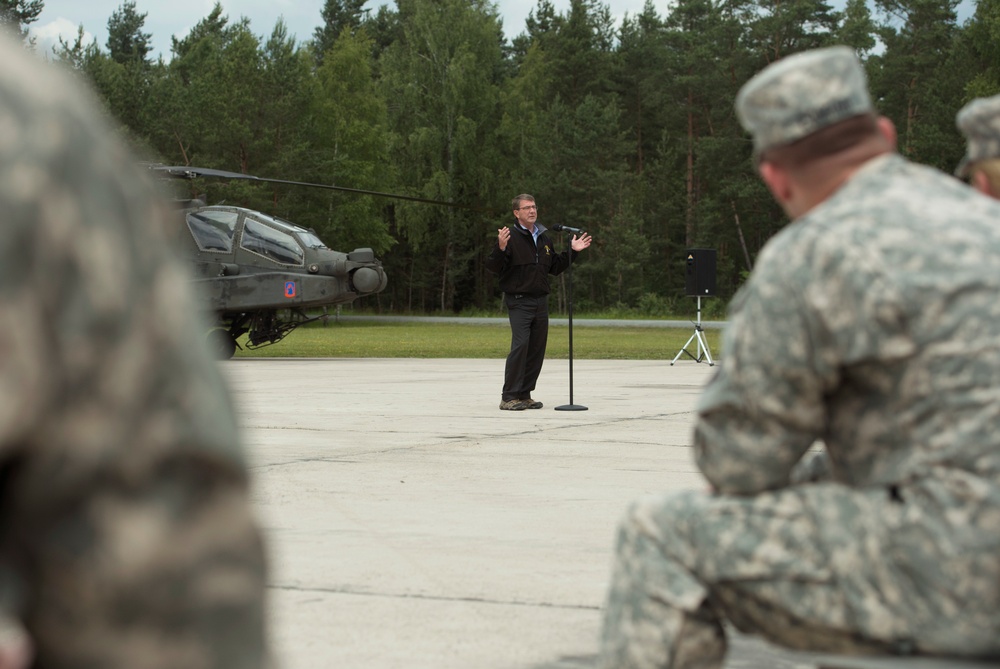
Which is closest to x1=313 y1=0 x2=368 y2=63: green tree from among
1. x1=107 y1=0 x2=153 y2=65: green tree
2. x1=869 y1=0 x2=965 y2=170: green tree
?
x1=107 y1=0 x2=153 y2=65: green tree

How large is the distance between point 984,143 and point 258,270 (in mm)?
20402

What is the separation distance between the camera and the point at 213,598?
0.77 meters

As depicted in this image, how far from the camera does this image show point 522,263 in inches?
514

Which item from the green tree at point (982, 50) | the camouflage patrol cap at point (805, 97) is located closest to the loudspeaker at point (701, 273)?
the camouflage patrol cap at point (805, 97)

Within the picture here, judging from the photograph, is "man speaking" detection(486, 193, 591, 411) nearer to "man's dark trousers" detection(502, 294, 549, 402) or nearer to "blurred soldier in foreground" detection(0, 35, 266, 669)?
"man's dark trousers" detection(502, 294, 549, 402)

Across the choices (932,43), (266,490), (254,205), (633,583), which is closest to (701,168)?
(932,43)

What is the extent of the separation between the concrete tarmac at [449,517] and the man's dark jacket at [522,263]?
115cm

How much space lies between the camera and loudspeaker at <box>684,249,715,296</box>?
24562 millimetres

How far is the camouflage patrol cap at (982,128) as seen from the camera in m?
4.20

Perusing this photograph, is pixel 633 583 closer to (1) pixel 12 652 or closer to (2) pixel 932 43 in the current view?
(1) pixel 12 652

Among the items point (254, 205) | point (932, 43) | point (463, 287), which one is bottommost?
point (463, 287)

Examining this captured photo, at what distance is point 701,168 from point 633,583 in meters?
63.7

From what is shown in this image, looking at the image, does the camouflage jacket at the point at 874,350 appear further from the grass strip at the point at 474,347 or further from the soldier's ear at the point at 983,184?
the grass strip at the point at 474,347

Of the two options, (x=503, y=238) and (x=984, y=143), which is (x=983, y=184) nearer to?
(x=984, y=143)
